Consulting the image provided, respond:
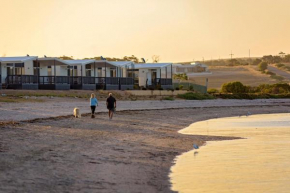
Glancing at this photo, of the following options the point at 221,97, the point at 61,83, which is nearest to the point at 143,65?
the point at 221,97

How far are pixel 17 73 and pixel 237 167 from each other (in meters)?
32.3

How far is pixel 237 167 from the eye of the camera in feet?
47.6

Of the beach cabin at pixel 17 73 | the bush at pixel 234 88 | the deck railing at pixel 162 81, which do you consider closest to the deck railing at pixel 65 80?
the beach cabin at pixel 17 73

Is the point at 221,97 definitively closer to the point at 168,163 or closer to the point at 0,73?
the point at 0,73

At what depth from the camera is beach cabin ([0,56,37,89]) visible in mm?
41812

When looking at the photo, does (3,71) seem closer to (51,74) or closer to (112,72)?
(51,74)

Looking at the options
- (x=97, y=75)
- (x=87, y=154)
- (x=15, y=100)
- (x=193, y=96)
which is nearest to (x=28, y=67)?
(x=97, y=75)

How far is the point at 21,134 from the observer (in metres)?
16.8

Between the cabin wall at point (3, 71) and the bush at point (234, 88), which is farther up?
the cabin wall at point (3, 71)

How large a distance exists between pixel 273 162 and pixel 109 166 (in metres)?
4.80

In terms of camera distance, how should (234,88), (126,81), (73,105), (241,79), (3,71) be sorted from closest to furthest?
(73,105) < (3,71) < (126,81) < (234,88) < (241,79)

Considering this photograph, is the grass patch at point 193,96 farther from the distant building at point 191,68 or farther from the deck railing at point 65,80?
the distant building at point 191,68

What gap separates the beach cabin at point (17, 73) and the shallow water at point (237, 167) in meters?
23.6

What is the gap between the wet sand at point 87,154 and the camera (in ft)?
34.8
